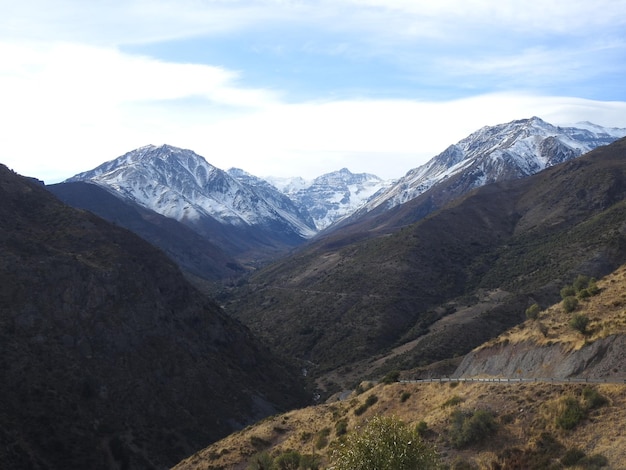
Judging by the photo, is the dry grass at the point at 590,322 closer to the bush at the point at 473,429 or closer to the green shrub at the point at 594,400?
the green shrub at the point at 594,400

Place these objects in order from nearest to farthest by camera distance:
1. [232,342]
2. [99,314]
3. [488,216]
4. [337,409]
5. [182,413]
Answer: [337,409], [182,413], [99,314], [232,342], [488,216]

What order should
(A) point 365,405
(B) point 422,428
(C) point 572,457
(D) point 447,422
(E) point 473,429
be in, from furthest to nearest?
(A) point 365,405 → (D) point 447,422 → (B) point 422,428 → (E) point 473,429 → (C) point 572,457

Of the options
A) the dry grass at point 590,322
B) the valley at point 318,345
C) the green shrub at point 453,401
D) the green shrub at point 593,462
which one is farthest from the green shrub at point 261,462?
the green shrub at point 593,462

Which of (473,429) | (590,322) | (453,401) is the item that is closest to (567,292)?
(590,322)

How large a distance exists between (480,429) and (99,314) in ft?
198

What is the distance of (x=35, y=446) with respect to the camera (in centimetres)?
5456

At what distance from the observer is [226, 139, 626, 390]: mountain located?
344 feet

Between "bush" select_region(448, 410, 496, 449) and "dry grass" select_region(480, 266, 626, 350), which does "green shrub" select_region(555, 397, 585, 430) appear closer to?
"bush" select_region(448, 410, 496, 449)

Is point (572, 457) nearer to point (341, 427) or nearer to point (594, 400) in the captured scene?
point (594, 400)

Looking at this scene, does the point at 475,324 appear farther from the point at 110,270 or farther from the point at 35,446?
the point at 35,446

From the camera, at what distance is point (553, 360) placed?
3322 cm

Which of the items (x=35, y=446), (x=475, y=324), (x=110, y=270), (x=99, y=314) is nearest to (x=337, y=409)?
(x=35, y=446)

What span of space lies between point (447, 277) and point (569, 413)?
11828 centimetres

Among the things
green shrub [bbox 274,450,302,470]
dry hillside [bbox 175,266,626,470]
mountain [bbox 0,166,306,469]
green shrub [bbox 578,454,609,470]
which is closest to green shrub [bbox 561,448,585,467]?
dry hillside [bbox 175,266,626,470]
